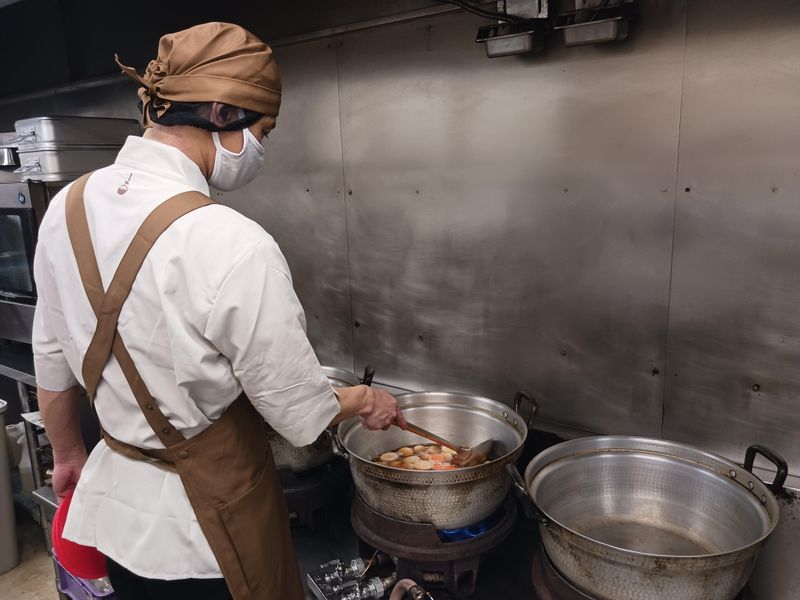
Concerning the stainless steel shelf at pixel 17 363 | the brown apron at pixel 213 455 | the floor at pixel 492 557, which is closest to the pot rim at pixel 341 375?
the floor at pixel 492 557

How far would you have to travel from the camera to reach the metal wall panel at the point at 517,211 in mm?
1432

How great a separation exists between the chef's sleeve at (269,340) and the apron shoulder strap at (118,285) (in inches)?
5.8

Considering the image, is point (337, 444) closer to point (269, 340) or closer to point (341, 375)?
point (341, 375)

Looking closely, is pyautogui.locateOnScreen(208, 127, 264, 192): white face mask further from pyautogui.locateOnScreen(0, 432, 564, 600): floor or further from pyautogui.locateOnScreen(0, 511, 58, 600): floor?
pyautogui.locateOnScreen(0, 511, 58, 600): floor

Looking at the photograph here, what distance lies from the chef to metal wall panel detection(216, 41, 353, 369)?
953 mm

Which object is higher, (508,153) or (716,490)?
(508,153)

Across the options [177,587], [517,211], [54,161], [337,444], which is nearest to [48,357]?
[177,587]

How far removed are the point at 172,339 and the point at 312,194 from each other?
4.29ft

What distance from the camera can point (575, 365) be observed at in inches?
64.0

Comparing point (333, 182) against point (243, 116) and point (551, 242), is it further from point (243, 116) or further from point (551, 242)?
point (243, 116)

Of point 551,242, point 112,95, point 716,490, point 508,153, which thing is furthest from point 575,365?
point 112,95

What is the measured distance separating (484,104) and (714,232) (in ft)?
2.23

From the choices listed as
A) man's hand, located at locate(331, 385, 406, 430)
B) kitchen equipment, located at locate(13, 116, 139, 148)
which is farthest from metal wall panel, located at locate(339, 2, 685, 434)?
kitchen equipment, located at locate(13, 116, 139, 148)

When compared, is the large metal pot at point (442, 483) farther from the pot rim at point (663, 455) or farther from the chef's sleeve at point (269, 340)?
the chef's sleeve at point (269, 340)
